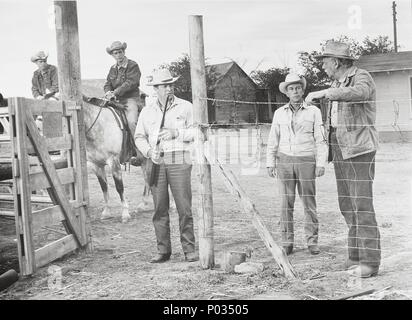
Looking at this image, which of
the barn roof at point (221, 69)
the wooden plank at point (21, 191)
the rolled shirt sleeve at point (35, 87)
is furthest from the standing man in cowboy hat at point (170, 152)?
the barn roof at point (221, 69)

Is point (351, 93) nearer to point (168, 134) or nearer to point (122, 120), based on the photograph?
point (168, 134)

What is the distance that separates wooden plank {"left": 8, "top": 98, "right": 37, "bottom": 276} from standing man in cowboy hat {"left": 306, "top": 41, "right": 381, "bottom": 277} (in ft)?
Result: 9.51

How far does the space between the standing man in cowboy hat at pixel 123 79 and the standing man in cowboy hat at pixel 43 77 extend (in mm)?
1229

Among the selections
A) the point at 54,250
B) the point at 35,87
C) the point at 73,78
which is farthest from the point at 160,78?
the point at 35,87

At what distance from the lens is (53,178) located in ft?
A: 18.3

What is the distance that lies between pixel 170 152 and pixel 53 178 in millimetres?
1373

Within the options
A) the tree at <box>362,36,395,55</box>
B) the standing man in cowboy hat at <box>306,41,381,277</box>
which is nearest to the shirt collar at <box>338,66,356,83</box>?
the standing man in cowboy hat at <box>306,41,381,277</box>

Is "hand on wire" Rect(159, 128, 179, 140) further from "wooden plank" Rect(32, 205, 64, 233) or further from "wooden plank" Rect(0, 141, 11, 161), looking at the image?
→ "wooden plank" Rect(0, 141, 11, 161)

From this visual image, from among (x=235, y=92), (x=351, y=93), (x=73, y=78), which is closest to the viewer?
(x=351, y=93)

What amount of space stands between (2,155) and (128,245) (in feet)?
6.41

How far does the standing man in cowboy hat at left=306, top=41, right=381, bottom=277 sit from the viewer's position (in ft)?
14.8

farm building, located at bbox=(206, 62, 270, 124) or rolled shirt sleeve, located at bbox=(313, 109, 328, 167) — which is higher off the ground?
farm building, located at bbox=(206, 62, 270, 124)
